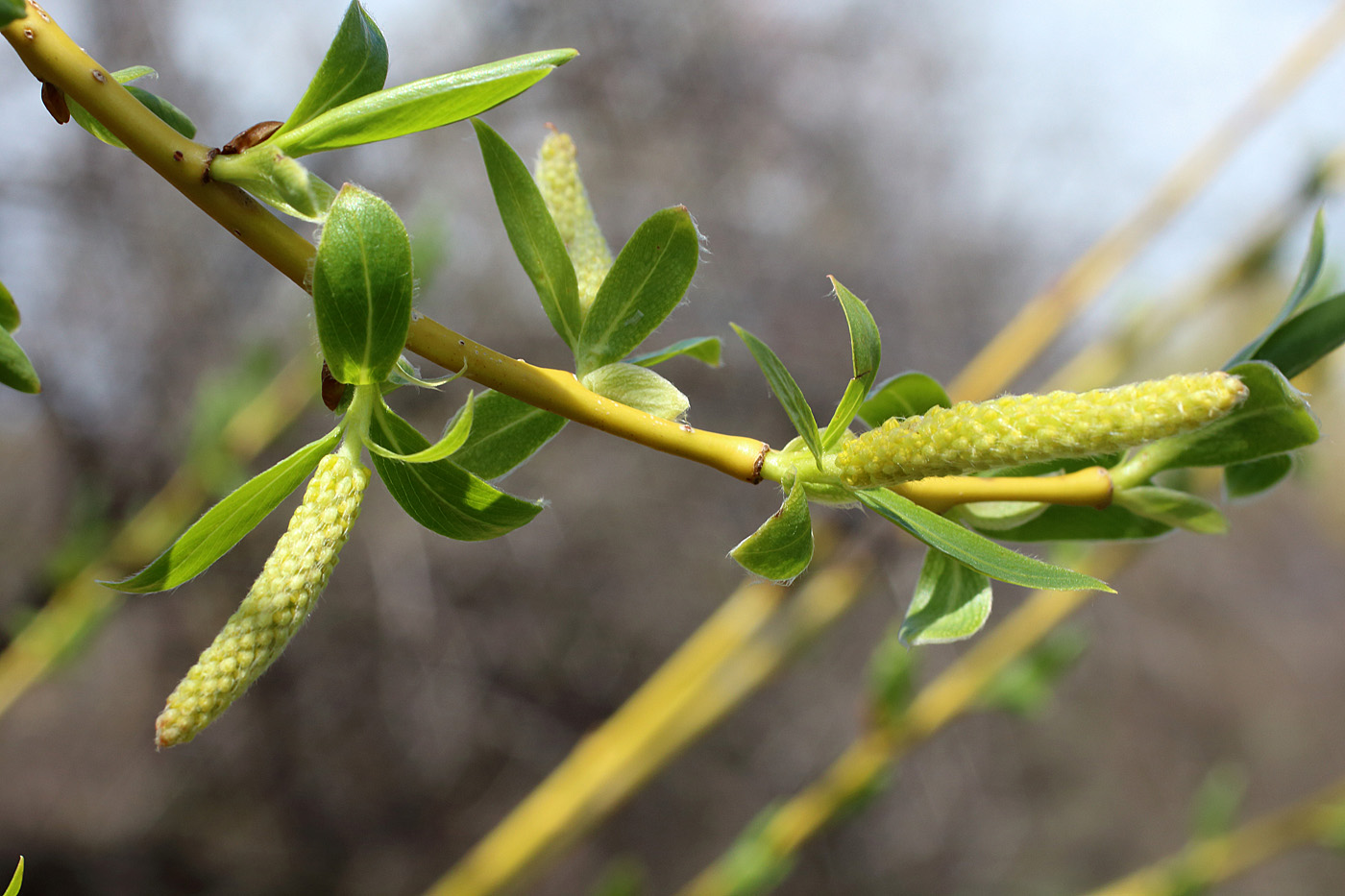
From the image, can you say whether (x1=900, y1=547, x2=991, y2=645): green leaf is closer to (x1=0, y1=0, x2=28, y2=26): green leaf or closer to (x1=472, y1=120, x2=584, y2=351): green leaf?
(x1=472, y1=120, x2=584, y2=351): green leaf

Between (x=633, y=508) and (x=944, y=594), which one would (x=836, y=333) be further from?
(x=944, y=594)

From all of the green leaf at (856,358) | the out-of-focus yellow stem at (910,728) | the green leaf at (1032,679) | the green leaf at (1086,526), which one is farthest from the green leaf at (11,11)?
the green leaf at (1032,679)

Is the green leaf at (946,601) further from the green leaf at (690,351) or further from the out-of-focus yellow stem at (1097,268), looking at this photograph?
the out-of-focus yellow stem at (1097,268)

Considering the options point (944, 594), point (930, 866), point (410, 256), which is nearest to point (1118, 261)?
point (944, 594)

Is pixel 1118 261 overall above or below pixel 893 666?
above

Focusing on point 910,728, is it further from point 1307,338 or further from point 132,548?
point 132,548
